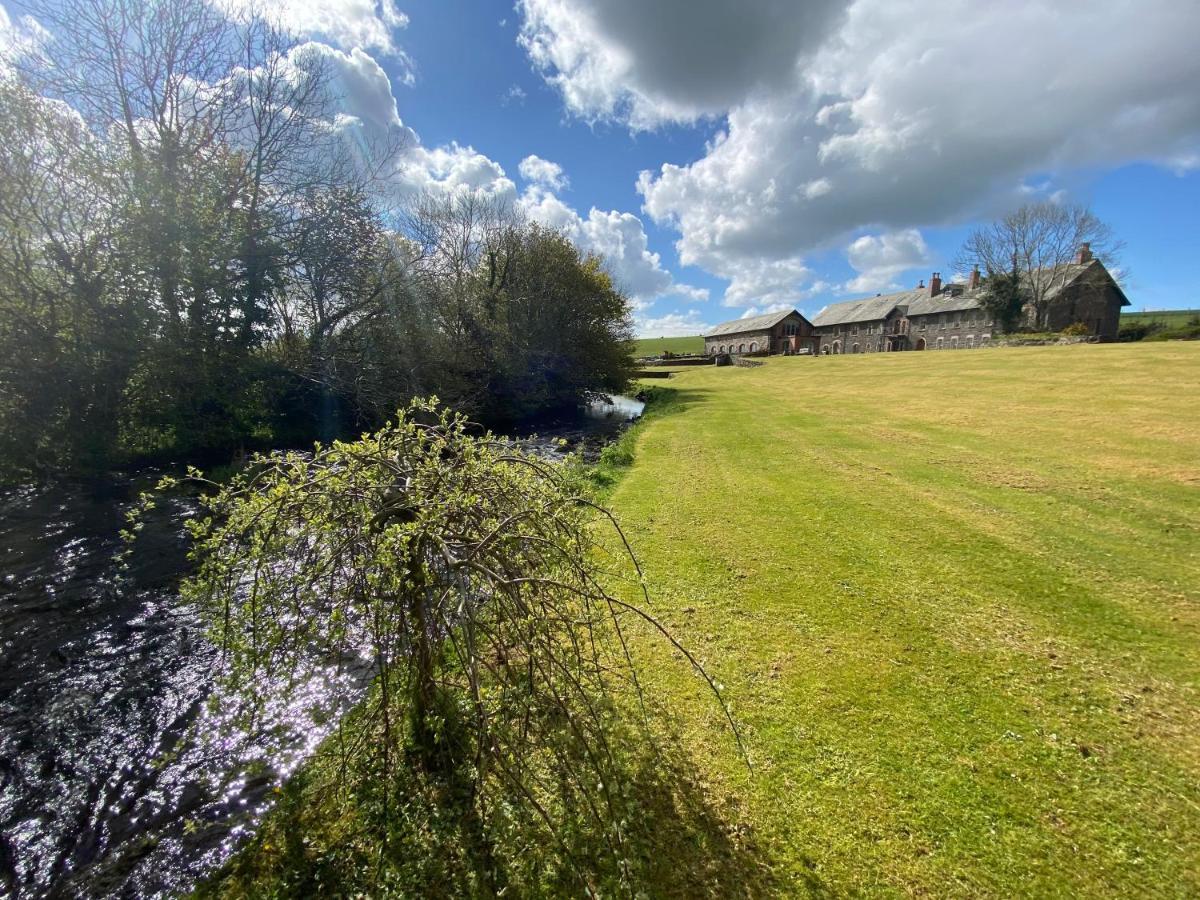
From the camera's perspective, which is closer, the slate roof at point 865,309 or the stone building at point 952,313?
the stone building at point 952,313

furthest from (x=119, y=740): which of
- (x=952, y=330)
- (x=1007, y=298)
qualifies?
(x=952, y=330)

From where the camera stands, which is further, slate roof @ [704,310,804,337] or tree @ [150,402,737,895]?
slate roof @ [704,310,804,337]

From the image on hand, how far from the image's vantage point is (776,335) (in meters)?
76.1

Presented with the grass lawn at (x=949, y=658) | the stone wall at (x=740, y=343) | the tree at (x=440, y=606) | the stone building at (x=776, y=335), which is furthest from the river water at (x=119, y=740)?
the stone wall at (x=740, y=343)

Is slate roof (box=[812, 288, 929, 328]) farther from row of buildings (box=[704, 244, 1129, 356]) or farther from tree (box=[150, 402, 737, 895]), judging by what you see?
tree (box=[150, 402, 737, 895])

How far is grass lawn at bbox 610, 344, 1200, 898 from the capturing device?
3.08 metres

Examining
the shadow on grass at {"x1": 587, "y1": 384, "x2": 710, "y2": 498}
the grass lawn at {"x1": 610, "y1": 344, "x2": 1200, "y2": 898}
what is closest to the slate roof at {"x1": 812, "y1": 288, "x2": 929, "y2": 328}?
the shadow on grass at {"x1": 587, "y1": 384, "x2": 710, "y2": 498}

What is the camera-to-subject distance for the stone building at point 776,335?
7544cm

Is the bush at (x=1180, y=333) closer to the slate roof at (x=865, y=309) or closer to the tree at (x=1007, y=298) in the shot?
the tree at (x=1007, y=298)

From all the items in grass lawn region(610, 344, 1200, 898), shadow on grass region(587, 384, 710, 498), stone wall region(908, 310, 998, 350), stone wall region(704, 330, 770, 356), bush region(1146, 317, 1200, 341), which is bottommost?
grass lawn region(610, 344, 1200, 898)

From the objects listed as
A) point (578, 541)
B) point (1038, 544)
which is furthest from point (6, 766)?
point (1038, 544)

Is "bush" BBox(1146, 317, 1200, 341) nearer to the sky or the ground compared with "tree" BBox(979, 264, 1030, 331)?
nearer to the ground

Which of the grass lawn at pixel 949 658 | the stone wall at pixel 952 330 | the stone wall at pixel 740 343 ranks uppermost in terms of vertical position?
the stone wall at pixel 740 343

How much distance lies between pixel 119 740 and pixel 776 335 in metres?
81.7
